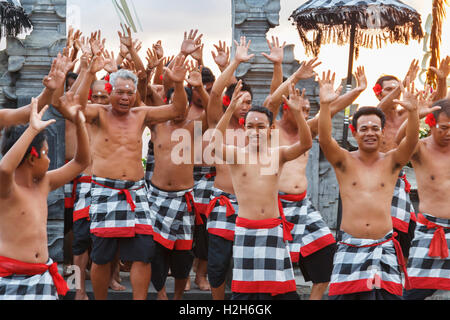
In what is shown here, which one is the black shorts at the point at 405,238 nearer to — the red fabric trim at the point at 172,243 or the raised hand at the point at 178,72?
the red fabric trim at the point at 172,243

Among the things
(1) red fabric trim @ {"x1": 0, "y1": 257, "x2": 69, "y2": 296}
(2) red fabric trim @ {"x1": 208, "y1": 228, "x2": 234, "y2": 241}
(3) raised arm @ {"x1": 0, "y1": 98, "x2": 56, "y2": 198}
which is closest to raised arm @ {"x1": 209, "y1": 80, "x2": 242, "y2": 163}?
(2) red fabric trim @ {"x1": 208, "y1": 228, "x2": 234, "y2": 241}

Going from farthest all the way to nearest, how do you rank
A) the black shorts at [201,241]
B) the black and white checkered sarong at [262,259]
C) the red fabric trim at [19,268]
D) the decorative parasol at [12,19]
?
the decorative parasol at [12,19] → the black shorts at [201,241] → the black and white checkered sarong at [262,259] → the red fabric trim at [19,268]

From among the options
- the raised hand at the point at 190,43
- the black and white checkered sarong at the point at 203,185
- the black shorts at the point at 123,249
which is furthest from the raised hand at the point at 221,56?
the black shorts at the point at 123,249

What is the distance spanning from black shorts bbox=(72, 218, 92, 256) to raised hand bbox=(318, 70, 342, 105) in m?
2.57

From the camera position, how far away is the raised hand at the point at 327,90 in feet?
15.4

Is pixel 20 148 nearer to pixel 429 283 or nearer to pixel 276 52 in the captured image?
pixel 276 52

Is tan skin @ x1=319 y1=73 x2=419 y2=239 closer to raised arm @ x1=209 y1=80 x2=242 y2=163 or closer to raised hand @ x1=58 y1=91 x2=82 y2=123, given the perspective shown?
raised arm @ x1=209 y1=80 x2=242 y2=163

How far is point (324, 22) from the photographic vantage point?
719 cm

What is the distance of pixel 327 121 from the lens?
4711 millimetres

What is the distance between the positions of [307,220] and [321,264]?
41 centimetres

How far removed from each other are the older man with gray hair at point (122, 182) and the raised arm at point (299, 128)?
1.16m
